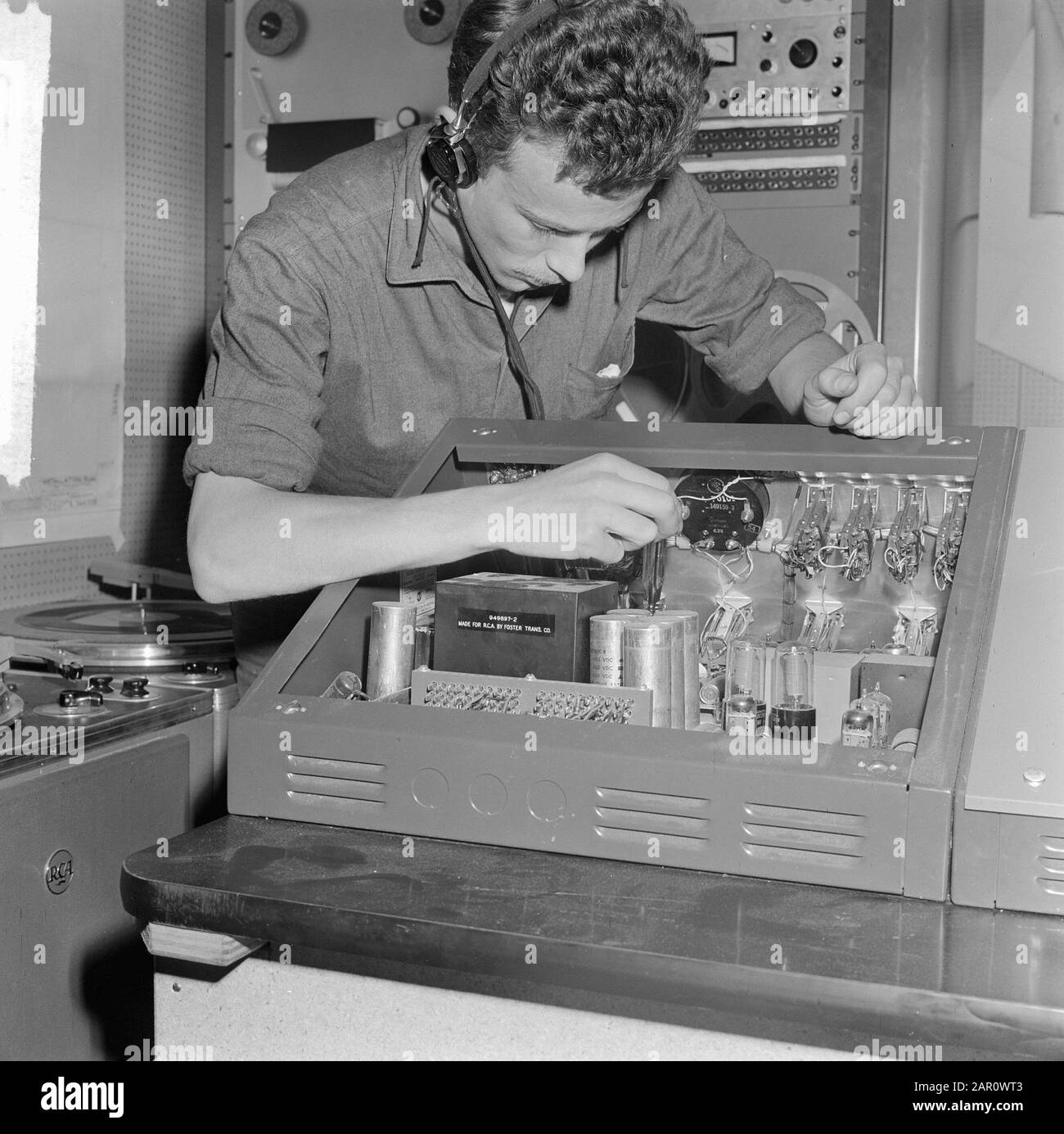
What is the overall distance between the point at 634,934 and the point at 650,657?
12.0 inches

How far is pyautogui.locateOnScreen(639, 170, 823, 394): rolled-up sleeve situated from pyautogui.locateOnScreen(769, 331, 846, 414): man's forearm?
12mm

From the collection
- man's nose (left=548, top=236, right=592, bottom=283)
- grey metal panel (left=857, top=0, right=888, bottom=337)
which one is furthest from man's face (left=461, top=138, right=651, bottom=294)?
grey metal panel (left=857, top=0, right=888, bottom=337)

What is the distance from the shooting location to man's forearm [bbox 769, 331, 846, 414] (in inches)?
61.8

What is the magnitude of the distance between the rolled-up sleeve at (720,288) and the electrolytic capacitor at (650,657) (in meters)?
0.63

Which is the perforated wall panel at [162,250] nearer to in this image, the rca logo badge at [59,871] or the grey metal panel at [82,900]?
the grey metal panel at [82,900]

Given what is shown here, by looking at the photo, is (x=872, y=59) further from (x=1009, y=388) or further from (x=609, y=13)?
(x=609, y=13)

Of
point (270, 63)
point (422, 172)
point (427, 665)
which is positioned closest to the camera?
point (427, 665)

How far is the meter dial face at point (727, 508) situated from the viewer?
1458mm

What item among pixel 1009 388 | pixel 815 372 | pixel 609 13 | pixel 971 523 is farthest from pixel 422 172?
pixel 1009 388

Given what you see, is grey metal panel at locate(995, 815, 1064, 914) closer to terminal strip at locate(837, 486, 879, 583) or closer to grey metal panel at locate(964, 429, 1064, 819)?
grey metal panel at locate(964, 429, 1064, 819)

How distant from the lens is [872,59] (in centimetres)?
247

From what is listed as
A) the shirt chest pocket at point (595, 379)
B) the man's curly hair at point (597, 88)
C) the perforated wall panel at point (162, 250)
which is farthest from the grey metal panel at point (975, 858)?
the perforated wall panel at point (162, 250)
